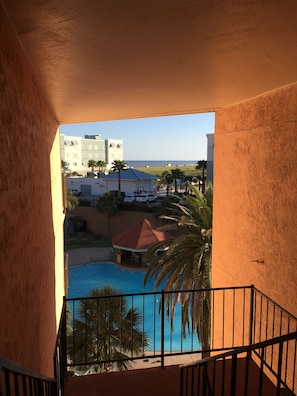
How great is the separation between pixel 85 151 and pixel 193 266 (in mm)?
84354

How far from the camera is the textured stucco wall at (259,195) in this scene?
13.5 ft

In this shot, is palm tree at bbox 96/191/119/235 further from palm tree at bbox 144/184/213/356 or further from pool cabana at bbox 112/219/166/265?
palm tree at bbox 144/184/213/356

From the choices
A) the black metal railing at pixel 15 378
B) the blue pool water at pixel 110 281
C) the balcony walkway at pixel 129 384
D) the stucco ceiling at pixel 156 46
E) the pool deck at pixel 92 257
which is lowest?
the blue pool water at pixel 110 281

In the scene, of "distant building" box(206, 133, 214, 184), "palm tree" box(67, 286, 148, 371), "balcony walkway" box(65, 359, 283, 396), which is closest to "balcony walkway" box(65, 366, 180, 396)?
"balcony walkway" box(65, 359, 283, 396)

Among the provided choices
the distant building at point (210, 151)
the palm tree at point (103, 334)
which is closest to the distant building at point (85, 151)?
the distant building at point (210, 151)

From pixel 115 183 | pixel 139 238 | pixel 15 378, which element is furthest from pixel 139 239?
pixel 15 378

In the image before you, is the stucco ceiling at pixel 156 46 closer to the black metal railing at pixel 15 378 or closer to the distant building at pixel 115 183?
the black metal railing at pixel 15 378

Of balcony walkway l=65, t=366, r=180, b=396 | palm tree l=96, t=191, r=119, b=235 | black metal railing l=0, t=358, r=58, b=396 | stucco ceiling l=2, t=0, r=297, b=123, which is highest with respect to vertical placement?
stucco ceiling l=2, t=0, r=297, b=123

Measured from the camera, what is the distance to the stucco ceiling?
1.97 m

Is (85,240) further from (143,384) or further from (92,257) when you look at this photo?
(143,384)

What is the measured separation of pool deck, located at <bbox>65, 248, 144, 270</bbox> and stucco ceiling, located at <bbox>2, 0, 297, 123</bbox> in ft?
68.2

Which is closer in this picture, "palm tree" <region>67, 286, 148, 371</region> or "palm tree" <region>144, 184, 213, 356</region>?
"palm tree" <region>144, 184, 213, 356</region>

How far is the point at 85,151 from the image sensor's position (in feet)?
295

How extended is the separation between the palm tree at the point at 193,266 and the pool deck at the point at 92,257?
14.8 m
